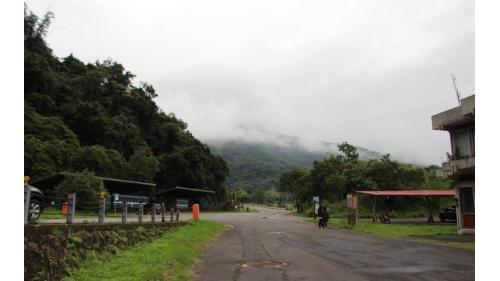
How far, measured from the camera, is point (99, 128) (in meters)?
63.6

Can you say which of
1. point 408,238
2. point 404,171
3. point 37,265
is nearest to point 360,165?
point 404,171

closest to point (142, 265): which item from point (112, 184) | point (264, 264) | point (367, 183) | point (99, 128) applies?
point (264, 264)

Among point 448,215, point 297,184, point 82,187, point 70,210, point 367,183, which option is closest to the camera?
point 70,210

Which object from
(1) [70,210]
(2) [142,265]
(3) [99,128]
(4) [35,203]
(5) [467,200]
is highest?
(3) [99,128]

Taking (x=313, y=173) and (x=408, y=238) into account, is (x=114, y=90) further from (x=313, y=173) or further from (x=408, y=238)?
(x=408, y=238)

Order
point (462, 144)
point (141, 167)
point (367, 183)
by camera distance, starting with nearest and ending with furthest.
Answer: point (462, 144) < point (367, 183) < point (141, 167)

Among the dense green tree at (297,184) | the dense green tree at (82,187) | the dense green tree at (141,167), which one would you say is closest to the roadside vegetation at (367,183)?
the dense green tree at (297,184)

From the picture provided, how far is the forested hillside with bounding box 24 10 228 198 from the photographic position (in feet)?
159

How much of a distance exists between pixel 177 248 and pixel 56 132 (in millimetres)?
44344

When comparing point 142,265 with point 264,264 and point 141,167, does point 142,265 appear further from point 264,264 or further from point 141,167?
point 141,167

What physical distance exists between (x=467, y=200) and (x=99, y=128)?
173ft

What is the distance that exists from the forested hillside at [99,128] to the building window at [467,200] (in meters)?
36.6

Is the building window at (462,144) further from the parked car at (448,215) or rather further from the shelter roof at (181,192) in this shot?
the shelter roof at (181,192)

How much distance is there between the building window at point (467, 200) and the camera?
906 inches
